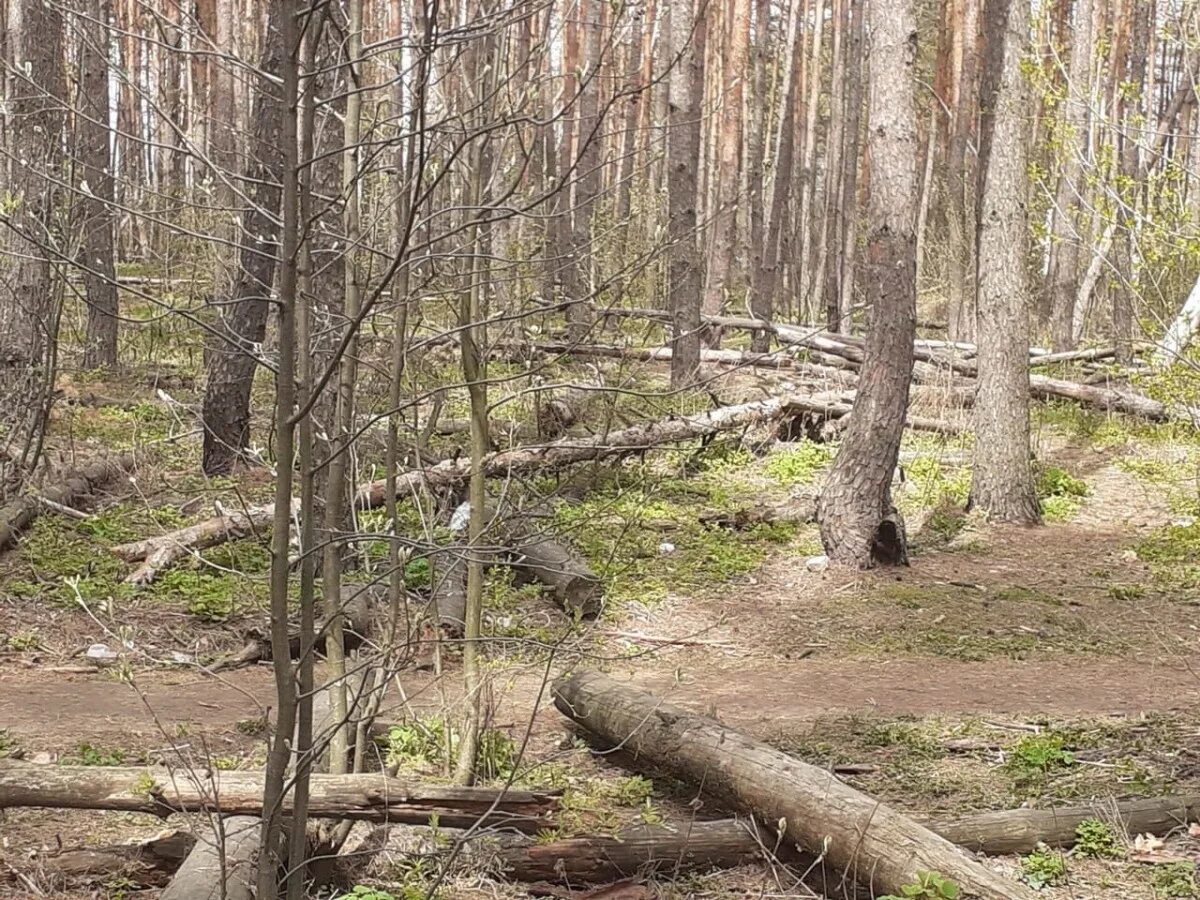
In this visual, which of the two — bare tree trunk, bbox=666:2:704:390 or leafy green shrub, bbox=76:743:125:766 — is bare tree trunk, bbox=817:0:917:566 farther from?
leafy green shrub, bbox=76:743:125:766

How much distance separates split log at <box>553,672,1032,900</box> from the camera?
4082mm

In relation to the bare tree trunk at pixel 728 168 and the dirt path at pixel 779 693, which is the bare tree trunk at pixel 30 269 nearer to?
the dirt path at pixel 779 693

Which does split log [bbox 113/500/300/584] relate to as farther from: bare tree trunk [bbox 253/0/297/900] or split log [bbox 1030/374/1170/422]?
split log [bbox 1030/374/1170/422]

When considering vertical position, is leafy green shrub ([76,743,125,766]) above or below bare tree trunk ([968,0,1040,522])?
below

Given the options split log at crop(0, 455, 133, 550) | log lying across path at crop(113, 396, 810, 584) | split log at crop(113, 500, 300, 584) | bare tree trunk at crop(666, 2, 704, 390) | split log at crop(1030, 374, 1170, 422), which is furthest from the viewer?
split log at crop(1030, 374, 1170, 422)

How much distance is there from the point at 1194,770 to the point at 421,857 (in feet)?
11.1

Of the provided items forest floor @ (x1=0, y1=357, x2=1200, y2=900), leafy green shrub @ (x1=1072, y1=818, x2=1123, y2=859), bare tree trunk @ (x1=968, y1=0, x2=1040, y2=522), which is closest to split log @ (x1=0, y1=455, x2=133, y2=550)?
forest floor @ (x1=0, y1=357, x2=1200, y2=900)

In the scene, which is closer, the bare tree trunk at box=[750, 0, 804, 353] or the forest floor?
the forest floor

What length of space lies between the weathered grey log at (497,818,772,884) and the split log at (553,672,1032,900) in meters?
0.15

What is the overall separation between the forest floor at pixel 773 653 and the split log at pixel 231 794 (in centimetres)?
19

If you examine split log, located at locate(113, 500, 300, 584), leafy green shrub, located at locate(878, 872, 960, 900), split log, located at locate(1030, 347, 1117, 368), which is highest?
split log, located at locate(1030, 347, 1117, 368)

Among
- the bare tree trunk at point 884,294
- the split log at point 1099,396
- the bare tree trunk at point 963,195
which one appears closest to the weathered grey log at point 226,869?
the bare tree trunk at point 884,294

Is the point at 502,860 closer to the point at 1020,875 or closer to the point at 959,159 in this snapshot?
the point at 1020,875

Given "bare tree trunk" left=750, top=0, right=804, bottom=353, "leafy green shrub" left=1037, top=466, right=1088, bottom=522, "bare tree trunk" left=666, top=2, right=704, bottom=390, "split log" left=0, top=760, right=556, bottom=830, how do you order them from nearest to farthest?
"split log" left=0, top=760, right=556, bottom=830
"leafy green shrub" left=1037, top=466, right=1088, bottom=522
"bare tree trunk" left=666, top=2, right=704, bottom=390
"bare tree trunk" left=750, top=0, right=804, bottom=353
